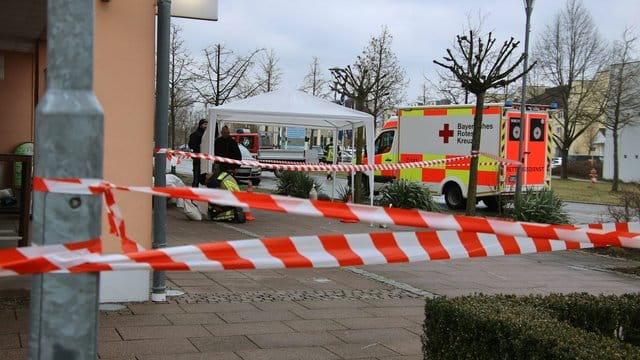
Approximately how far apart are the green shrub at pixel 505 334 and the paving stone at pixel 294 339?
1.17m

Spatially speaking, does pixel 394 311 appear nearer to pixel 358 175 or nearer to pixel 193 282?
pixel 193 282

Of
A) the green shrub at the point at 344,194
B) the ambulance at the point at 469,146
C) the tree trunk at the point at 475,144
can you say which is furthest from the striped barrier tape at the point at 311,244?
the ambulance at the point at 469,146

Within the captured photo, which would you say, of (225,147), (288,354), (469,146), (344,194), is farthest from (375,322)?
(469,146)

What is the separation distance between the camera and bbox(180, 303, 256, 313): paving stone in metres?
5.79

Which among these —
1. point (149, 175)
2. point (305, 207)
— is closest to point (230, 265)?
point (305, 207)

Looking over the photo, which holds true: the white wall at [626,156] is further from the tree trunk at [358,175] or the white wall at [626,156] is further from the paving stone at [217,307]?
the paving stone at [217,307]

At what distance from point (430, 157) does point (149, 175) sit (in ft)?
44.6

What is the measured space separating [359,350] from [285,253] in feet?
7.63

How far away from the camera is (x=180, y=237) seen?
1032 centimetres

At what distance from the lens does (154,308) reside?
18.9ft

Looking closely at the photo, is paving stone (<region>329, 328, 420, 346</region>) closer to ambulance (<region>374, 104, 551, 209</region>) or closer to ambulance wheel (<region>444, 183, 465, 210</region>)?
ambulance (<region>374, 104, 551, 209</region>)

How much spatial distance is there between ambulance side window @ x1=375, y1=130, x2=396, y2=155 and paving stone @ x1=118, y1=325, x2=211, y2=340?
15.8 metres

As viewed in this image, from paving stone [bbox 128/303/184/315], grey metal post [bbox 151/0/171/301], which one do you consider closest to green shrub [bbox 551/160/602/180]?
grey metal post [bbox 151/0/171/301]

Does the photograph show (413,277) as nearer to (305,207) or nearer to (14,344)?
(14,344)
